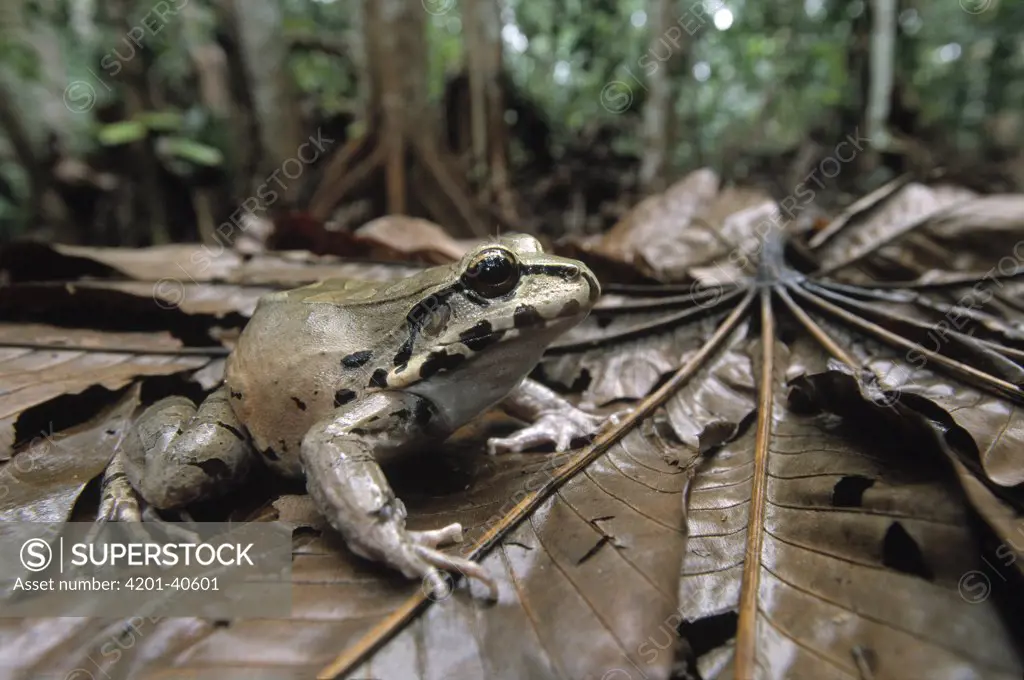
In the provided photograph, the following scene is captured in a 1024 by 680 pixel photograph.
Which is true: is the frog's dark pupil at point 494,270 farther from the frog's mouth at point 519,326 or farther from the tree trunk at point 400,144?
the tree trunk at point 400,144

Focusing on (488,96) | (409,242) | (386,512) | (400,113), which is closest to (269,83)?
(400,113)

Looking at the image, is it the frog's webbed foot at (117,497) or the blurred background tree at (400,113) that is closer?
the frog's webbed foot at (117,497)

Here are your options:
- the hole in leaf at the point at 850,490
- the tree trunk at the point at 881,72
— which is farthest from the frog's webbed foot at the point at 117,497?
the tree trunk at the point at 881,72

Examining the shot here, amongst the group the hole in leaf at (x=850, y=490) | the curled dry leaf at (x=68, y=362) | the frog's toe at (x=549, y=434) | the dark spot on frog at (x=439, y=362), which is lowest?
the hole in leaf at (x=850, y=490)

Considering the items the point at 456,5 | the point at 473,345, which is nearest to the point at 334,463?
the point at 473,345

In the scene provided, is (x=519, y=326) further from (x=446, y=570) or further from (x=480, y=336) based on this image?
(x=446, y=570)

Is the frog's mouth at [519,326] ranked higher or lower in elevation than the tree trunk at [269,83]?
lower

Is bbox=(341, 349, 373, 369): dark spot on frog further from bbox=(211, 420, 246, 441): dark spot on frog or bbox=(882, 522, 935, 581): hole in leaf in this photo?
bbox=(882, 522, 935, 581): hole in leaf
